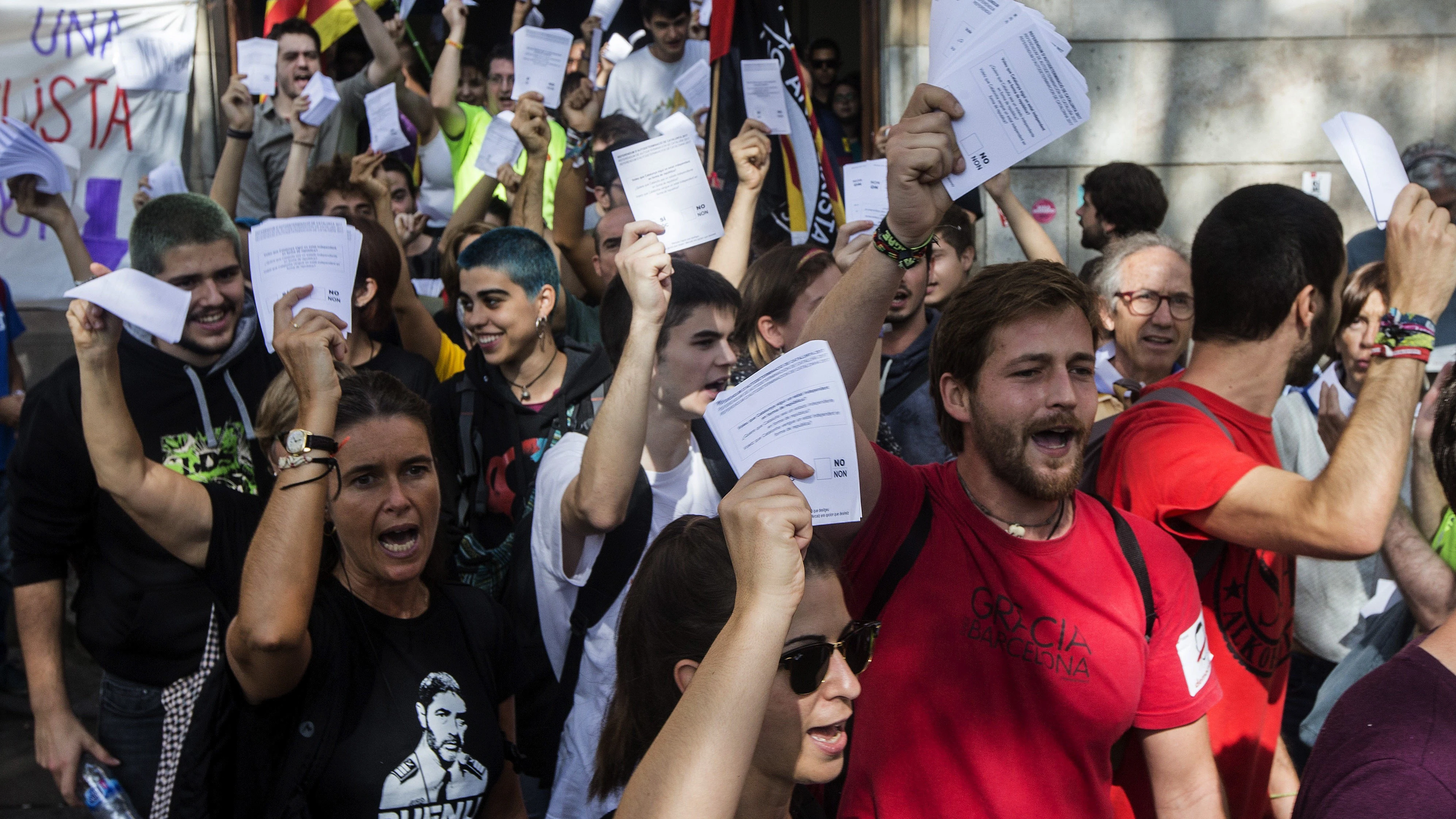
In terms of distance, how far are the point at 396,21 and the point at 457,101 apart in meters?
0.64

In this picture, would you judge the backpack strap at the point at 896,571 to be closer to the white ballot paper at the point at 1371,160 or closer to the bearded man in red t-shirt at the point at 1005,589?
the bearded man in red t-shirt at the point at 1005,589

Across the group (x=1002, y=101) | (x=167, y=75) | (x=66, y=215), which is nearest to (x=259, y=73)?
(x=167, y=75)

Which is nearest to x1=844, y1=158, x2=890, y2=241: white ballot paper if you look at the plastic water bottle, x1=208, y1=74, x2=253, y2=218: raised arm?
the plastic water bottle

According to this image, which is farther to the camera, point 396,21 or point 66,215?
point 396,21

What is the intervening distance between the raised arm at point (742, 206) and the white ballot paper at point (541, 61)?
1598 mm

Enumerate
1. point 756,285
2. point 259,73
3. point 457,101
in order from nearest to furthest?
point 756,285 → point 259,73 → point 457,101

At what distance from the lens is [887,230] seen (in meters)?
2.18

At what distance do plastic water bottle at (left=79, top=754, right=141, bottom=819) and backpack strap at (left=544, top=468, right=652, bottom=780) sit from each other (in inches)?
47.9

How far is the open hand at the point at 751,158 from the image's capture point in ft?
13.9

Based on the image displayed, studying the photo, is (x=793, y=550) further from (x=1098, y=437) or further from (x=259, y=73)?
(x=259, y=73)

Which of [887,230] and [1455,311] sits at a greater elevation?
[887,230]

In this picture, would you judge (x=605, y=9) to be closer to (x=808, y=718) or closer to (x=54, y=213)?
(x=54, y=213)

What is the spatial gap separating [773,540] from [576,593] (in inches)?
61.5

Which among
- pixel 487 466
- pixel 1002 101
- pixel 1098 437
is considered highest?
pixel 1002 101
